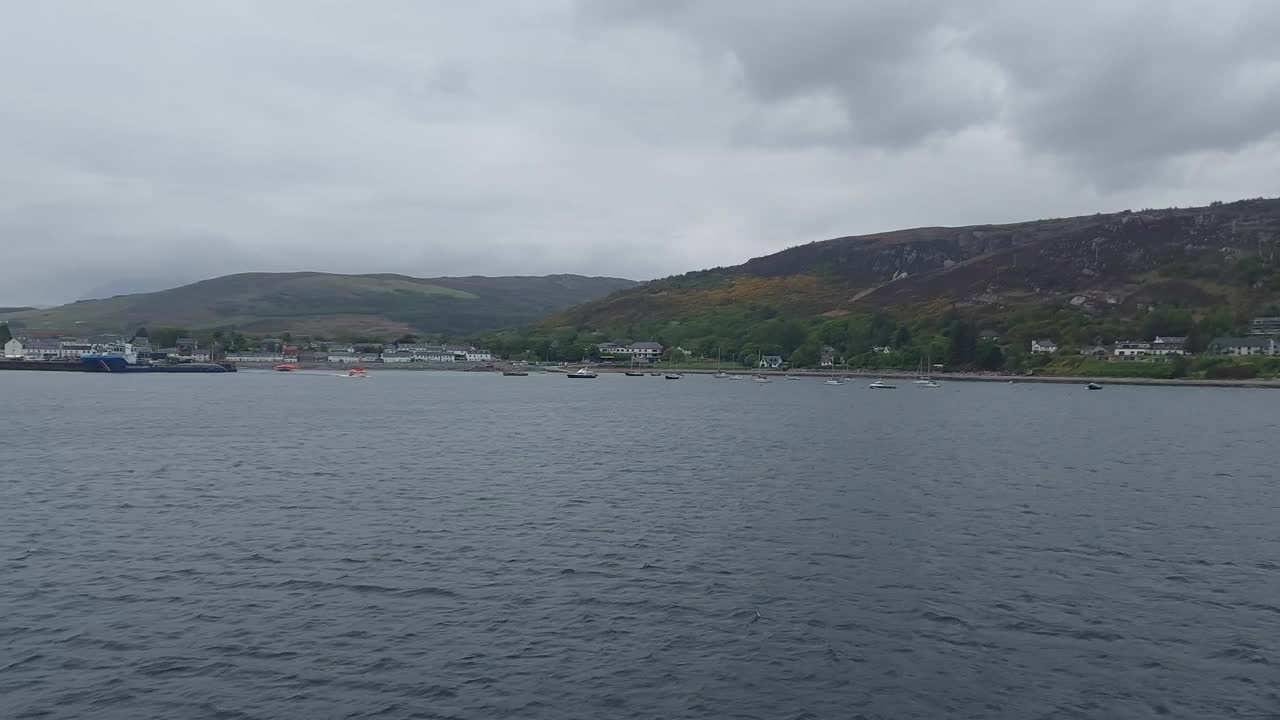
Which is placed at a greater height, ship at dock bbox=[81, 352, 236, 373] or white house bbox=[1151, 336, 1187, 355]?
white house bbox=[1151, 336, 1187, 355]

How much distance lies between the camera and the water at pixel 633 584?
1509 cm

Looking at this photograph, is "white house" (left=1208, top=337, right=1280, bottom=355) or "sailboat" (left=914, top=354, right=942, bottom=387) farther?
"white house" (left=1208, top=337, right=1280, bottom=355)

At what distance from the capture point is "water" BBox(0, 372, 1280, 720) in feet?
49.5

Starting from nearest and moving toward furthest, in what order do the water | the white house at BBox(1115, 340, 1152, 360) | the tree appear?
the water < the white house at BBox(1115, 340, 1152, 360) < the tree

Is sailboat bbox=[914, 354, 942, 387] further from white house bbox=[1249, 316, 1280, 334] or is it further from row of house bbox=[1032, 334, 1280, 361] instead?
white house bbox=[1249, 316, 1280, 334]

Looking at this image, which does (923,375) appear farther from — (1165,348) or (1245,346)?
(1245,346)

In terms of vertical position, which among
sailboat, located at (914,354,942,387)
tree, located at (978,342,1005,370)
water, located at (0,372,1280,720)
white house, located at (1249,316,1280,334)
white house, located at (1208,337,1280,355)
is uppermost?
white house, located at (1249,316,1280,334)

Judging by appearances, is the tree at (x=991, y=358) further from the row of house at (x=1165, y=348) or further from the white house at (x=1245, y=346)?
the white house at (x=1245, y=346)

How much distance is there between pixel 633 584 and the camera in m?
21.3

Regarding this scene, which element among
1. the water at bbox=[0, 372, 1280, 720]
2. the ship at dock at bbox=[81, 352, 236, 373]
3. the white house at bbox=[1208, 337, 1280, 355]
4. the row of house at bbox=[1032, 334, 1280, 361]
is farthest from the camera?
the ship at dock at bbox=[81, 352, 236, 373]

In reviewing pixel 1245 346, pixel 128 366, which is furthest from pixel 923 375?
pixel 128 366

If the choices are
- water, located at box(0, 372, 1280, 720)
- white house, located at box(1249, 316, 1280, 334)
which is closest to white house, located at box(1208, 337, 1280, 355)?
white house, located at box(1249, 316, 1280, 334)

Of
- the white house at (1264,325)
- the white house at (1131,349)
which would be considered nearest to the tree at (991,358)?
the white house at (1131,349)

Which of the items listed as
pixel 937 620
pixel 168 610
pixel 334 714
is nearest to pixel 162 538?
pixel 168 610
